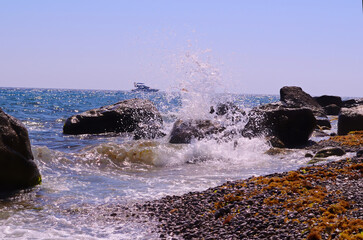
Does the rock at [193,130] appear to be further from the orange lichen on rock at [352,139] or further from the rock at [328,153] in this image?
the rock at [328,153]

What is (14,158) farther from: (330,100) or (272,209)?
(330,100)

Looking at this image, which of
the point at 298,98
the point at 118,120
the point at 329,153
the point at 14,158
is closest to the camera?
the point at 14,158

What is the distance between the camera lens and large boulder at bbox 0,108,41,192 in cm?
764

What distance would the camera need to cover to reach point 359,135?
574 inches

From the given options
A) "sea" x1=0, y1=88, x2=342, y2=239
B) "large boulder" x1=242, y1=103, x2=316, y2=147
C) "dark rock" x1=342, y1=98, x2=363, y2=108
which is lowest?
"sea" x1=0, y1=88, x2=342, y2=239

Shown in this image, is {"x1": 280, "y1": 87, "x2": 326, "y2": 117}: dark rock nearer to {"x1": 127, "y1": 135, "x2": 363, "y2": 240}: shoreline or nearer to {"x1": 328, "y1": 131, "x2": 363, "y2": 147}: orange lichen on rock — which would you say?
{"x1": 328, "y1": 131, "x2": 363, "y2": 147}: orange lichen on rock

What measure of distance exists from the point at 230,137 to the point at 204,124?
55.3 inches

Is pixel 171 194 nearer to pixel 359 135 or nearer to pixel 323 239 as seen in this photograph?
pixel 323 239

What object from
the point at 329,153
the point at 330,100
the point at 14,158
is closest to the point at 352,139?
the point at 329,153

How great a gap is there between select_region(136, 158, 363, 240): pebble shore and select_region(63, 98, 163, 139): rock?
36.5 feet

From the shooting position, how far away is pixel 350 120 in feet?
53.2

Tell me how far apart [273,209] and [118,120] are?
47.7ft

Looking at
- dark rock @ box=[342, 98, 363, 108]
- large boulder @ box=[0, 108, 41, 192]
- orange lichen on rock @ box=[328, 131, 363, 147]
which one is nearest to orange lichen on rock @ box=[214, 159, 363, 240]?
large boulder @ box=[0, 108, 41, 192]

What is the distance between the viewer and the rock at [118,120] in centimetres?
1844
